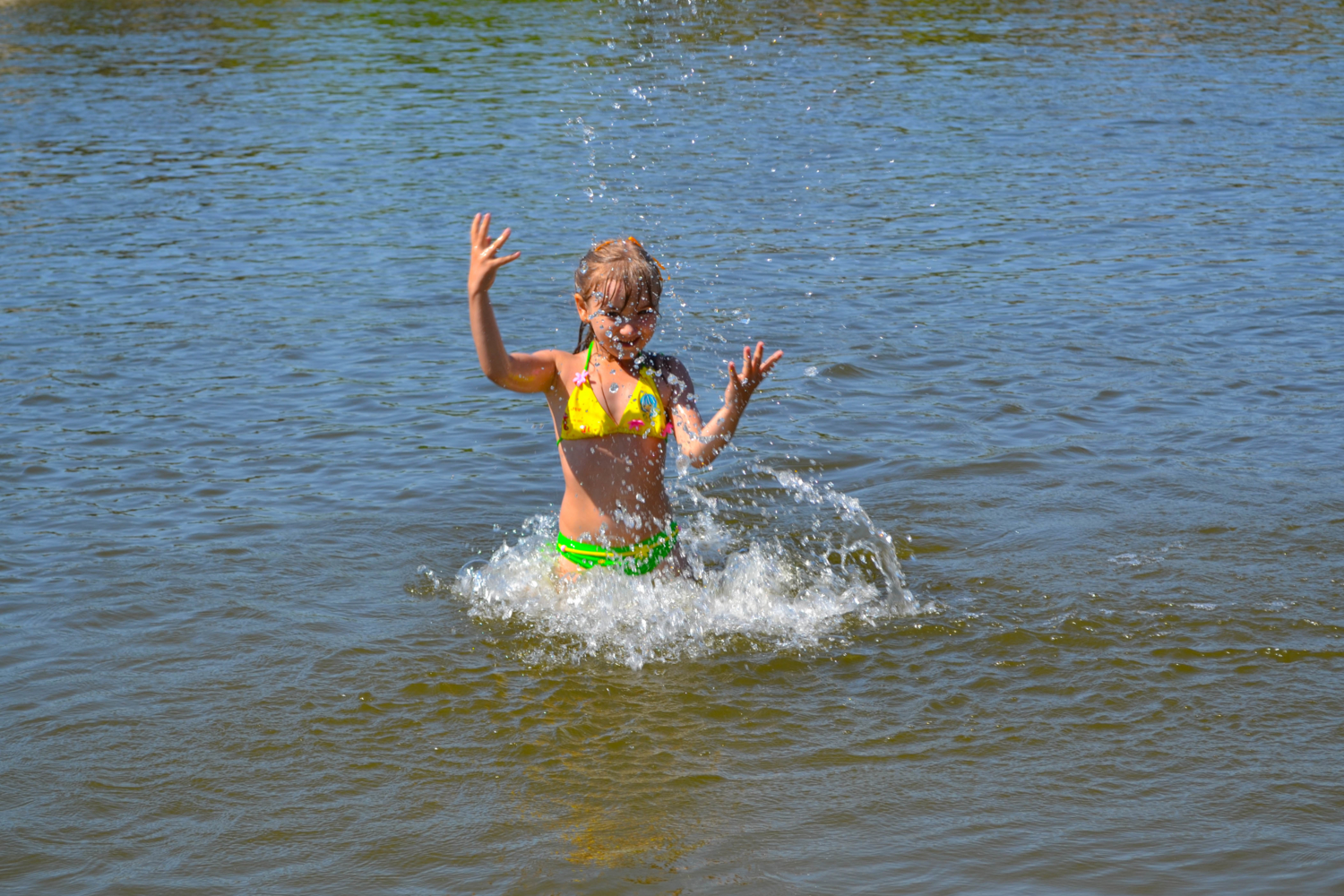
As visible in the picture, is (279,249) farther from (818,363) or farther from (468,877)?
(468,877)

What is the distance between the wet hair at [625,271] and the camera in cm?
540

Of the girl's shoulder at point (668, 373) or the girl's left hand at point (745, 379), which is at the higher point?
the girl's left hand at point (745, 379)

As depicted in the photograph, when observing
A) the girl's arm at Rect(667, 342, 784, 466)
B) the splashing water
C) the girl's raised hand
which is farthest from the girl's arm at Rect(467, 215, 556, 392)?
the splashing water

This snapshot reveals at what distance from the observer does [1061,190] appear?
50.6 feet

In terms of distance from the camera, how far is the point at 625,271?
5.40m

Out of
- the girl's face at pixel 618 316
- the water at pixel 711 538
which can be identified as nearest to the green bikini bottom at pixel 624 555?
the water at pixel 711 538

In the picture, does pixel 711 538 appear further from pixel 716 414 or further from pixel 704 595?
pixel 716 414

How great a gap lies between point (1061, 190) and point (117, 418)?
34.2 ft

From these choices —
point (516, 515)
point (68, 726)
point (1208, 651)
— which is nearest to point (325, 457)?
point (516, 515)

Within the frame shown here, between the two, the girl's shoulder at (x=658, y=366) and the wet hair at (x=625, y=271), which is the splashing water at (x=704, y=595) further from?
the wet hair at (x=625, y=271)

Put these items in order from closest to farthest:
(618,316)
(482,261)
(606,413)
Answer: (482,261), (618,316), (606,413)

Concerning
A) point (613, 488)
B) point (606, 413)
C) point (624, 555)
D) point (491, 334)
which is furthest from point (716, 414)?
point (491, 334)

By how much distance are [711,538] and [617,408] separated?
1668mm

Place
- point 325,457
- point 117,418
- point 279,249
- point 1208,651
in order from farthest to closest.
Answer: point 279,249, point 117,418, point 325,457, point 1208,651
